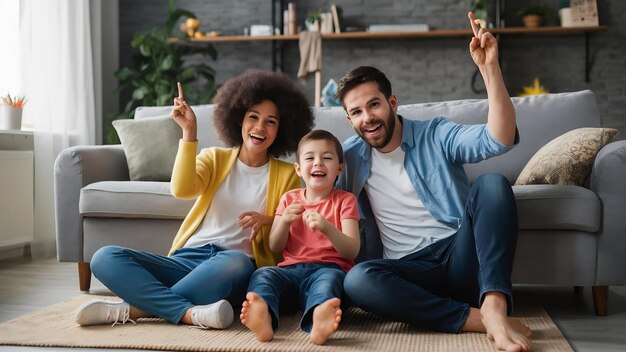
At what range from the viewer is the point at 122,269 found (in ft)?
6.78

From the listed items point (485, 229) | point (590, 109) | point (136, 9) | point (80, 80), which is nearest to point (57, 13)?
point (80, 80)

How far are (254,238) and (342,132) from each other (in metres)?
0.99

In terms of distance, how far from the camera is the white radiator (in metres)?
3.86

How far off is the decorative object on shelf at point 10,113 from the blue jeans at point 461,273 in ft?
8.81

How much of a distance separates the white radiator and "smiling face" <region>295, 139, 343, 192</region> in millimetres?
2275

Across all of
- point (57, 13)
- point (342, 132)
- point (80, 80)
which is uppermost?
point (57, 13)

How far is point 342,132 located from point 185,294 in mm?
1274

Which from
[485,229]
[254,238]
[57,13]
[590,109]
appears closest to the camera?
[485,229]

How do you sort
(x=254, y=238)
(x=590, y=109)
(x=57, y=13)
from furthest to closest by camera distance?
1. (x=57, y=13)
2. (x=590, y=109)
3. (x=254, y=238)

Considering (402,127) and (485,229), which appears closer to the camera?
(485,229)

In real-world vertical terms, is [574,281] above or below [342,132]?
below

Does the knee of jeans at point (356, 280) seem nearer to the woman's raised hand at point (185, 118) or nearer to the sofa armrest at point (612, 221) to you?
the woman's raised hand at point (185, 118)

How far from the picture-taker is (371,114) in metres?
2.18

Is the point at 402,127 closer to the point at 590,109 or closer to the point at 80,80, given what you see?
the point at 590,109
